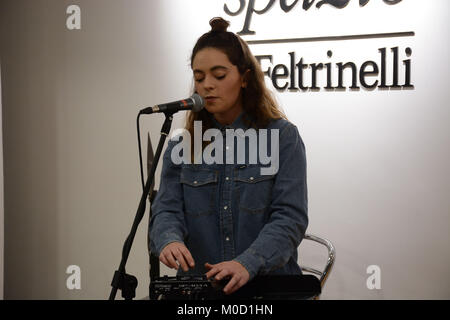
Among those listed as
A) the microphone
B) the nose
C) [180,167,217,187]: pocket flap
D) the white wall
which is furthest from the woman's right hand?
the white wall

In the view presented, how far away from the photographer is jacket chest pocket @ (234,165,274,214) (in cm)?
144

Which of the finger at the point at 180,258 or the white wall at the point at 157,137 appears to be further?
the white wall at the point at 157,137

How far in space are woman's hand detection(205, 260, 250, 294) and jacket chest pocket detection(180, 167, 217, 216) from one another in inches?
13.9

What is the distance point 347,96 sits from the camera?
7.95 feet

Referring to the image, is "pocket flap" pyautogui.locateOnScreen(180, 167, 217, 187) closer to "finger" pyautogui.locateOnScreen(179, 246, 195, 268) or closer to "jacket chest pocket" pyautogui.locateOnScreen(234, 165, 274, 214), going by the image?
"jacket chest pocket" pyautogui.locateOnScreen(234, 165, 274, 214)

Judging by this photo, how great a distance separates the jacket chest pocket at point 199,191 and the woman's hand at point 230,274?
0.35 m

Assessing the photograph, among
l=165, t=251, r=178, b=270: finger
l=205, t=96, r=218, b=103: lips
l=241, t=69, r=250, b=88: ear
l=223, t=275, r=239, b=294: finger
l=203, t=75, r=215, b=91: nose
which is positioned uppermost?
l=241, t=69, r=250, b=88: ear

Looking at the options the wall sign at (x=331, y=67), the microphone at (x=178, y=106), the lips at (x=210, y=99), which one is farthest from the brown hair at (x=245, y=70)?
the wall sign at (x=331, y=67)

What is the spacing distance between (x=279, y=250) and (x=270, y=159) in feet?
0.95

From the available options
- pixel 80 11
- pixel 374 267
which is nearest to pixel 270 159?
pixel 374 267

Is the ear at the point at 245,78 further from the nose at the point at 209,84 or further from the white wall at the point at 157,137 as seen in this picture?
the white wall at the point at 157,137

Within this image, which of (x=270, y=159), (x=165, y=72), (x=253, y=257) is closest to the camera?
(x=253, y=257)

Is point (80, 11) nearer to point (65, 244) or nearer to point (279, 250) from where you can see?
point (65, 244)

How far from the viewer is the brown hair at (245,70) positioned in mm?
1506
